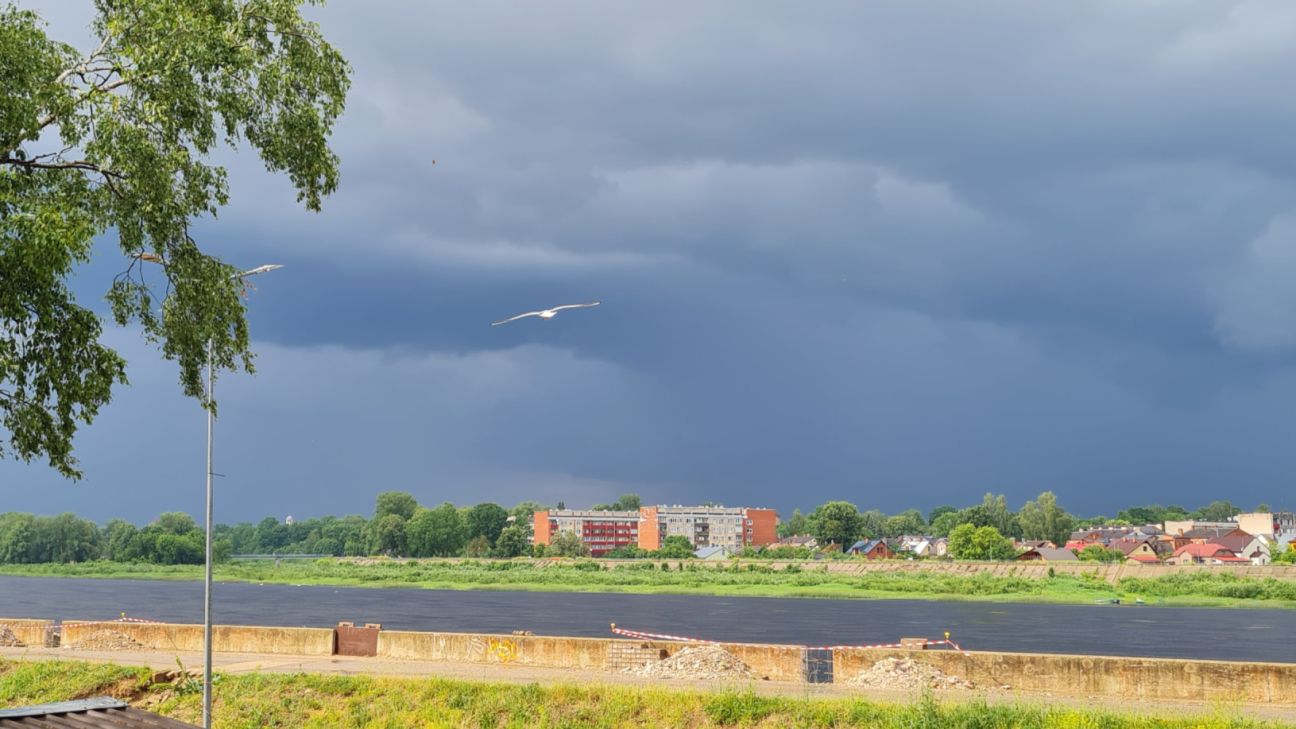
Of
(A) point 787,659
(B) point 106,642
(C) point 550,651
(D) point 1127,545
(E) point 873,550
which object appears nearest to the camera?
(A) point 787,659

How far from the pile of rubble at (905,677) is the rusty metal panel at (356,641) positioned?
15.6 metres

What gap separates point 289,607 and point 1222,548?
141396 mm

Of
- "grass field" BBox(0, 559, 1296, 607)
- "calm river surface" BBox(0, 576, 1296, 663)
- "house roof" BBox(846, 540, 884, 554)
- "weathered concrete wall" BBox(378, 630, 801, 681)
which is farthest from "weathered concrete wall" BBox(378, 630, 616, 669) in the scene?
"house roof" BBox(846, 540, 884, 554)

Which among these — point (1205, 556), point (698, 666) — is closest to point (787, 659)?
point (698, 666)

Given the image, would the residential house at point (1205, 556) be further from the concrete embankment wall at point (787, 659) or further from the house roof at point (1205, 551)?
the concrete embankment wall at point (787, 659)

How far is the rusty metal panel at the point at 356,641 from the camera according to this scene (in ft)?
119

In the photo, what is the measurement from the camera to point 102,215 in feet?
49.7

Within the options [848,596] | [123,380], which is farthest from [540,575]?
[123,380]

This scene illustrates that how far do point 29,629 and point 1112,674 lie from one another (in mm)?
36866

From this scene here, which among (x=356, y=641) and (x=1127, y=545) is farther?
(x=1127, y=545)

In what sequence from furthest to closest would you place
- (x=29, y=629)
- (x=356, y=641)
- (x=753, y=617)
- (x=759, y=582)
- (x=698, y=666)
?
(x=759, y=582), (x=753, y=617), (x=29, y=629), (x=356, y=641), (x=698, y=666)

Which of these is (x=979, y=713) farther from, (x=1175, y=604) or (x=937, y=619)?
(x=1175, y=604)

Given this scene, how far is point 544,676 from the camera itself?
103ft

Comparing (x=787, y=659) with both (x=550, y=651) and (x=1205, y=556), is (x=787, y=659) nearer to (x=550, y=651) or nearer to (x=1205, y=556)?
(x=550, y=651)
